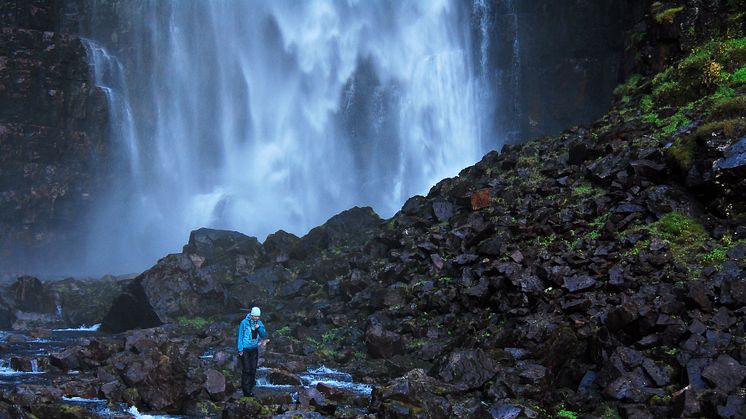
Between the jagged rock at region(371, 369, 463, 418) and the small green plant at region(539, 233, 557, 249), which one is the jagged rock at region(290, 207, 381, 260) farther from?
the jagged rock at region(371, 369, 463, 418)

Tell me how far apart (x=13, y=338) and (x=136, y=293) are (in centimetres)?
432

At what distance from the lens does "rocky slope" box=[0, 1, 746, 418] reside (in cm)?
1022

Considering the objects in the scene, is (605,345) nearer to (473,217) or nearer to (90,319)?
(473,217)

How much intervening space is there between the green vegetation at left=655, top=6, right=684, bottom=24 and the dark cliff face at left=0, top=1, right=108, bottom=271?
118 ft

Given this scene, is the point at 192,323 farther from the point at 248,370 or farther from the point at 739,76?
the point at 739,76

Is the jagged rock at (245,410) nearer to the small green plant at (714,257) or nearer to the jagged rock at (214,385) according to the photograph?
the jagged rock at (214,385)

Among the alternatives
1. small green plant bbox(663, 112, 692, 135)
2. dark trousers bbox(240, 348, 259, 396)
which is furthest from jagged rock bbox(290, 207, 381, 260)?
dark trousers bbox(240, 348, 259, 396)

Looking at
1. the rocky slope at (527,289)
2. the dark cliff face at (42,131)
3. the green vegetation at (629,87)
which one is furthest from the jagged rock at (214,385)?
the dark cliff face at (42,131)

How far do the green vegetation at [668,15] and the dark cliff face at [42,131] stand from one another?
36.1 m

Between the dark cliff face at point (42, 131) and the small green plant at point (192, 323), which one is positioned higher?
the dark cliff face at point (42, 131)

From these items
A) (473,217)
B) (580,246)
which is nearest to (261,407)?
(580,246)

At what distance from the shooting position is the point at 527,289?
13.8 meters

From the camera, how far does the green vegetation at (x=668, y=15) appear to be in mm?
22406

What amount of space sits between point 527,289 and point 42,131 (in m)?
38.1
